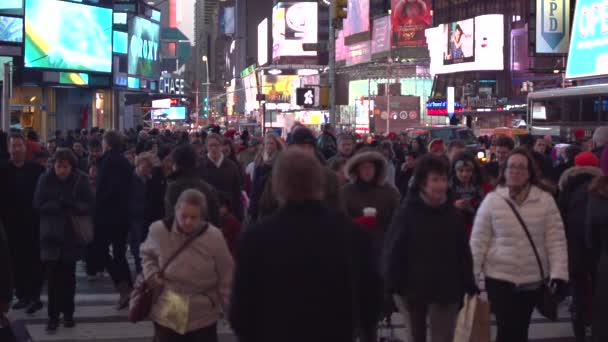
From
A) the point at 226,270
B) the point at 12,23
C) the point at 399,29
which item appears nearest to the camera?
the point at 226,270

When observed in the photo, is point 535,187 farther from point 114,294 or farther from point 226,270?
point 114,294

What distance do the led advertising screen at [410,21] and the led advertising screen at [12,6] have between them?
66392 mm

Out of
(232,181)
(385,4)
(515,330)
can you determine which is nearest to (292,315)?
(515,330)

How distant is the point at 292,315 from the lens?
4.44 metres

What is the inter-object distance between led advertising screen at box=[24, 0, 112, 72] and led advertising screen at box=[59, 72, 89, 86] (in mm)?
359

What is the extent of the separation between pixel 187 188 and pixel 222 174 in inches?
118

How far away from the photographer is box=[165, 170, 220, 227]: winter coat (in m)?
7.77

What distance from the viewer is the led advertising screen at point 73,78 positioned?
2037 inches

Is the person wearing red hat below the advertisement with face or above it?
below

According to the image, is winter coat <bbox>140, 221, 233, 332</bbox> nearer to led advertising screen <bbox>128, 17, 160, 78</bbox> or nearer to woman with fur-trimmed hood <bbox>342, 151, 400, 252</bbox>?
woman with fur-trimmed hood <bbox>342, 151, 400, 252</bbox>

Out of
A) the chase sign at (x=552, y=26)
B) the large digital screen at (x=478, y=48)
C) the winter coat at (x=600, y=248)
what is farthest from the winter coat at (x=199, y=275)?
the large digital screen at (x=478, y=48)

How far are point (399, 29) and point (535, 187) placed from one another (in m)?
105

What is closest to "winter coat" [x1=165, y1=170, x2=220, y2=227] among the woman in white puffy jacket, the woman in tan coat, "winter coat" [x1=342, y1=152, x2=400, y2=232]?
the woman in tan coat

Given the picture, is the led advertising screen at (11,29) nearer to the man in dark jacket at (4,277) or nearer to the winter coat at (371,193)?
the winter coat at (371,193)
